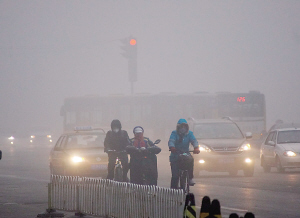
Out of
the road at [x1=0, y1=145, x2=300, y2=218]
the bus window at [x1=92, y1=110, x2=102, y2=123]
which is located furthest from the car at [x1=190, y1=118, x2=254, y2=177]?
the bus window at [x1=92, y1=110, x2=102, y2=123]

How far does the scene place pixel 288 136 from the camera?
2339 centimetres

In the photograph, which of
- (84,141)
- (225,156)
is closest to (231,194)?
(225,156)

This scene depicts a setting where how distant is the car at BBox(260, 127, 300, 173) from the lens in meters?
21.4

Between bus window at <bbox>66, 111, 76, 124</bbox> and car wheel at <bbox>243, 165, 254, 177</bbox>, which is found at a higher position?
bus window at <bbox>66, 111, 76, 124</bbox>

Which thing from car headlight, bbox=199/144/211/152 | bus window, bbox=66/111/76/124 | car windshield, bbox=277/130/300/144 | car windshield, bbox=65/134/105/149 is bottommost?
car headlight, bbox=199/144/211/152

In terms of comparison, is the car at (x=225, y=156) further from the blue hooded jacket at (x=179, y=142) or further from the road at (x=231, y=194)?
the blue hooded jacket at (x=179, y=142)

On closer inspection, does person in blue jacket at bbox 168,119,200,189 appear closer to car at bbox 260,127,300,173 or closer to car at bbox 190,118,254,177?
car at bbox 190,118,254,177

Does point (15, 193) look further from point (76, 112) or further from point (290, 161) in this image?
point (76, 112)

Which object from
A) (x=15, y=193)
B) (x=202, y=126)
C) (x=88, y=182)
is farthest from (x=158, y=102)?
(x=88, y=182)

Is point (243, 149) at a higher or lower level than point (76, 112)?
lower

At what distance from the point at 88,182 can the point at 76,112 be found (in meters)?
32.5

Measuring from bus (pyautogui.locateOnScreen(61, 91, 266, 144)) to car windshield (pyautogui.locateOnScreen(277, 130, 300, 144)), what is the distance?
638 inches

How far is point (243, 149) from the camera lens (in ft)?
66.3

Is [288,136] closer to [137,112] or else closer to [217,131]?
A: [217,131]
